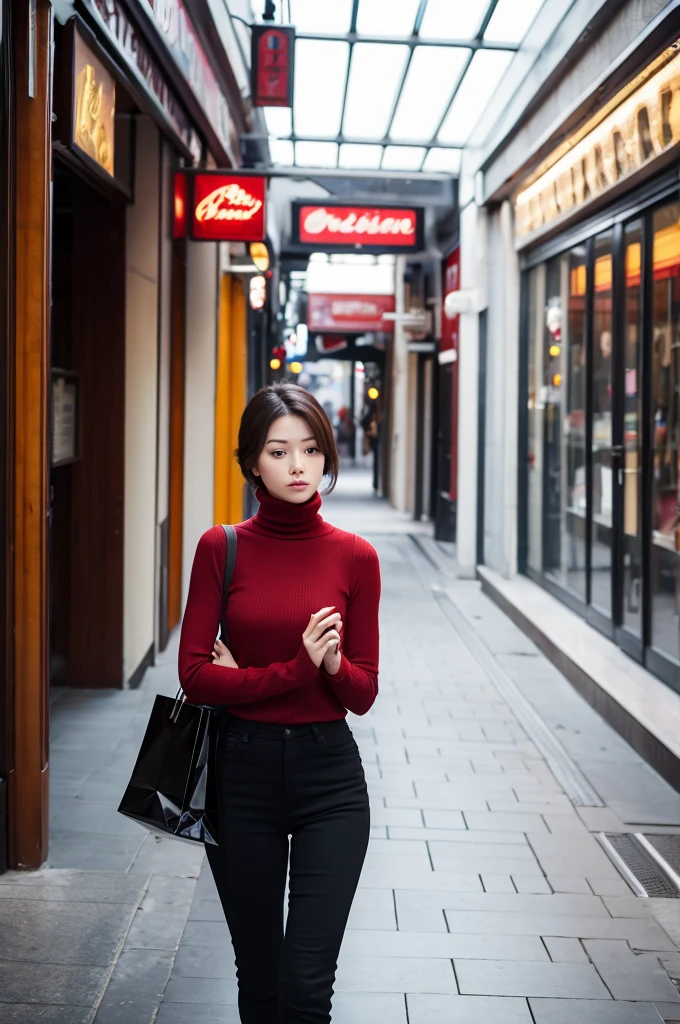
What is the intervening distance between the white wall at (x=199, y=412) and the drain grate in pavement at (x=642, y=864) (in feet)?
16.5

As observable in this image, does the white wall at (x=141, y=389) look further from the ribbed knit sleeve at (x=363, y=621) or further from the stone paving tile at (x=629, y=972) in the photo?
the ribbed knit sleeve at (x=363, y=621)

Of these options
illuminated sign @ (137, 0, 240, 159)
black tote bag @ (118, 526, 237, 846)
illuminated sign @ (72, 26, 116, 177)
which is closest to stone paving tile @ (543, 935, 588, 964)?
A: black tote bag @ (118, 526, 237, 846)

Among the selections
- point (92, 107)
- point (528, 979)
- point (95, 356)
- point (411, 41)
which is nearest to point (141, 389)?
point (95, 356)

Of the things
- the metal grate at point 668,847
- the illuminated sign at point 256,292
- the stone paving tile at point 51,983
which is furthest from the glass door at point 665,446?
the illuminated sign at point 256,292

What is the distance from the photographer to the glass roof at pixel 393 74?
9.75m

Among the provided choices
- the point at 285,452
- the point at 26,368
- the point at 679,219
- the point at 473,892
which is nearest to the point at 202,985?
the point at 473,892

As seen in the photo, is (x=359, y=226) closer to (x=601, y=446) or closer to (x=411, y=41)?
(x=411, y=41)

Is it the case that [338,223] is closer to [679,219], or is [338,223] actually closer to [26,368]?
[679,219]

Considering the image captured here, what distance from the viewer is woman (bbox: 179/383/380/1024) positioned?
2535mm

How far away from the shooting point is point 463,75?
1105cm

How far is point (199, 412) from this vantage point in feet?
30.8

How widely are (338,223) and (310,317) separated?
12.5 m

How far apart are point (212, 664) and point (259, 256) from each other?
9.60 meters

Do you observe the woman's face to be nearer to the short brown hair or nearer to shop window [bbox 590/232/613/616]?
the short brown hair
